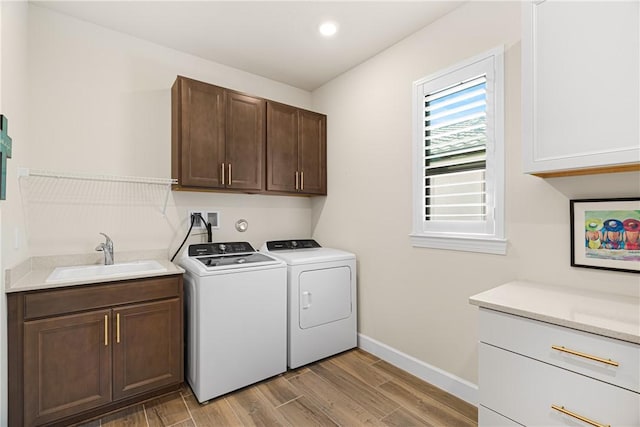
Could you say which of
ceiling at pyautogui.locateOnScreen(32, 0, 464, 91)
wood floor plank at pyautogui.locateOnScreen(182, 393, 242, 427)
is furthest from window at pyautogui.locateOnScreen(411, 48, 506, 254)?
wood floor plank at pyautogui.locateOnScreen(182, 393, 242, 427)

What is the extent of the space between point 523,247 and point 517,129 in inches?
27.2

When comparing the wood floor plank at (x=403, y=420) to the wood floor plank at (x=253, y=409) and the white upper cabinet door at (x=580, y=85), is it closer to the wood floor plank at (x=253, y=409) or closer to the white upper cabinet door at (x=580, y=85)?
the wood floor plank at (x=253, y=409)

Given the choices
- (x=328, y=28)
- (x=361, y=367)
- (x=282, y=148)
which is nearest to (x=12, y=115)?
(x=282, y=148)

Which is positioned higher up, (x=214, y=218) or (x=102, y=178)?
(x=102, y=178)

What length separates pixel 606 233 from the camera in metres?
1.45

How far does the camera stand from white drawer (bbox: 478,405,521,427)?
1.30 meters

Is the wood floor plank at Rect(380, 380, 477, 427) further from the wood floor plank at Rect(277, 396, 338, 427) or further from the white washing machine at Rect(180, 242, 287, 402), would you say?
the white washing machine at Rect(180, 242, 287, 402)

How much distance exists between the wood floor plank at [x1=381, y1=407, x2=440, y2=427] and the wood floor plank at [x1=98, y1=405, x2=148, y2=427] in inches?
56.9

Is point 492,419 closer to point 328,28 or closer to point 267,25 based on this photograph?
point 328,28

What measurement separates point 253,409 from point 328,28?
2739 millimetres

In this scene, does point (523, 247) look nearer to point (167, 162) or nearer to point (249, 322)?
point (249, 322)

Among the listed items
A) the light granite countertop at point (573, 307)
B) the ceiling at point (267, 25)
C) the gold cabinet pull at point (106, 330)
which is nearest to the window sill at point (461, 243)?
the light granite countertop at point (573, 307)

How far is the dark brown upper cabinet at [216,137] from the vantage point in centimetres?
233

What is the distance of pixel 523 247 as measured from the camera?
68.8 inches
